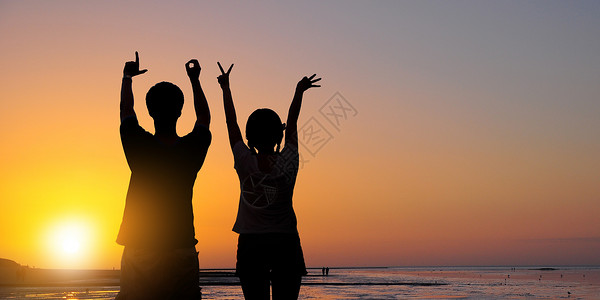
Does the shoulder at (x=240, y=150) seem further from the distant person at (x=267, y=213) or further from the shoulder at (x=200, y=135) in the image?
the shoulder at (x=200, y=135)

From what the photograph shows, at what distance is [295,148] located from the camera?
3.88m

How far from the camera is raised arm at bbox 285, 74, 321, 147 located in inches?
155

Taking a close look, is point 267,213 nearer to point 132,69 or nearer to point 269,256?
point 269,256

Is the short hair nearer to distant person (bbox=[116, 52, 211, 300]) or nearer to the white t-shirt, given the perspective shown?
distant person (bbox=[116, 52, 211, 300])

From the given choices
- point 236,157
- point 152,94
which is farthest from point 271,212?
point 152,94

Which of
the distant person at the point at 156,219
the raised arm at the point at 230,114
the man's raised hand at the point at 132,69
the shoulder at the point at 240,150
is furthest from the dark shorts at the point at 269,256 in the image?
the man's raised hand at the point at 132,69

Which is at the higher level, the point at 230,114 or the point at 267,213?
the point at 230,114

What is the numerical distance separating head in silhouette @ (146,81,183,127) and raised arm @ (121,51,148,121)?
0.13 m

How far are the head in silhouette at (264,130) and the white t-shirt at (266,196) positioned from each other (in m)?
0.09

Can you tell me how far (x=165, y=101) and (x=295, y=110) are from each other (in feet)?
3.37

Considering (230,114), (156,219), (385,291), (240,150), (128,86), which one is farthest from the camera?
(385,291)

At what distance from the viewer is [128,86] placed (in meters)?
3.39

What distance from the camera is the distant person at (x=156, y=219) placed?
320cm

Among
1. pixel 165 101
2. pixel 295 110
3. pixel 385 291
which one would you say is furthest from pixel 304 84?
pixel 385 291
